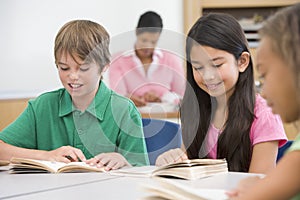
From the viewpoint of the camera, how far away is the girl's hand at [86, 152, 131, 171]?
1671 millimetres

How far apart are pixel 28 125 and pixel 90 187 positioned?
2.18ft

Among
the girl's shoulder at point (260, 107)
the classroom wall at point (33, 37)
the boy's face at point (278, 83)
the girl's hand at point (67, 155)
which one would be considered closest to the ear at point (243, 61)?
the girl's shoulder at point (260, 107)

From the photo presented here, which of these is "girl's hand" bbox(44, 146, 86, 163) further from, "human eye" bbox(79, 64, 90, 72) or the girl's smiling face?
the girl's smiling face

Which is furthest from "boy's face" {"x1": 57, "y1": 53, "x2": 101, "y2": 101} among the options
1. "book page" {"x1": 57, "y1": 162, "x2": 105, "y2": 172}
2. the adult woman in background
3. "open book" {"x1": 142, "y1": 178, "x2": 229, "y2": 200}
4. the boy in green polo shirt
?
the adult woman in background

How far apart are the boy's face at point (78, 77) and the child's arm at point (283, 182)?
118 cm

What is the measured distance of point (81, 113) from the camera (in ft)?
6.43

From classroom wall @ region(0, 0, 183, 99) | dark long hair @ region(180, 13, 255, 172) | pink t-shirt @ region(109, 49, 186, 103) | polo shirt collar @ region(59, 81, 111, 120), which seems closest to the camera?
dark long hair @ region(180, 13, 255, 172)

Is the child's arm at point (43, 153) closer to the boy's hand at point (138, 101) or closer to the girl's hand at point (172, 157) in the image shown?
the girl's hand at point (172, 157)

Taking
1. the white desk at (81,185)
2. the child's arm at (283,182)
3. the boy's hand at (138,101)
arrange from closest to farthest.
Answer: the child's arm at (283,182), the white desk at (81,185), the boy's hand at (138,101)

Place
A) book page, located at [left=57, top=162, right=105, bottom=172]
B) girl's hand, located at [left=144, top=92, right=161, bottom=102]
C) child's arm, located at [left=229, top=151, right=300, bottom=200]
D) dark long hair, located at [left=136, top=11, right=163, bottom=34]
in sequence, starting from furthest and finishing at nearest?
dark long hair, located at [left=136, top=11, right=163, bottom=34] < girl's hand, located at [left=144, top=92, right=161, bottom=102] < book page, located at [left=57, top=162, right=105, bottom=172] < child's arm, located at [left=229, top=151, right=300, bottom=200]

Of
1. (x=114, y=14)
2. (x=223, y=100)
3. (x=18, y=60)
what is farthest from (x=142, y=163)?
(x=114, y=14)

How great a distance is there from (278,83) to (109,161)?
0.94 meters

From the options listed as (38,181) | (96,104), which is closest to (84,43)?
(96,104)

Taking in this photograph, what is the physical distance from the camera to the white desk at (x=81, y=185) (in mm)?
1251
